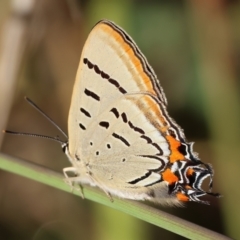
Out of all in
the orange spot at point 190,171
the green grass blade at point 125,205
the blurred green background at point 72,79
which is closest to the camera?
the green grass blade at point 125,205

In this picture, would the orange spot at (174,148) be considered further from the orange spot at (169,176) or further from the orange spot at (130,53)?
the orange spot at (130,53)

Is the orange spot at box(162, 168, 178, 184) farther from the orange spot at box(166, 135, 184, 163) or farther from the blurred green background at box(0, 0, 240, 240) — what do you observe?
the blurred green background at box(0, 0, 240, 240)

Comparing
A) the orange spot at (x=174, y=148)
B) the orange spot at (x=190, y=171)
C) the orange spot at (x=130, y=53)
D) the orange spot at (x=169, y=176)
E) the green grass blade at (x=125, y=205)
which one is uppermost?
the orange spot at (x=130, y=53)

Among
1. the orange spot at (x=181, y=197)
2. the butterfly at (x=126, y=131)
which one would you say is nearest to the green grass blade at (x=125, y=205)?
the butterfly at (x=126, y=131)

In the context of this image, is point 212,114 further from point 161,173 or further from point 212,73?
point 161,173

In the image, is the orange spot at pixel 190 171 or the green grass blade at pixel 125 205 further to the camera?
the orange spot at pixel 190 171

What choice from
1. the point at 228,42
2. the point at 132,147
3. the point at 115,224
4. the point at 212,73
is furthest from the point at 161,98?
the point at 228,42
